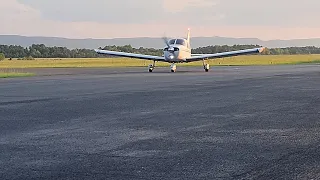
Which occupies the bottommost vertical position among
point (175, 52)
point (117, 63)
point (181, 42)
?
point (117, 63)

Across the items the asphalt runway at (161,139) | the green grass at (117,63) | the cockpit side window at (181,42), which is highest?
the cockpit side window at (181,42)

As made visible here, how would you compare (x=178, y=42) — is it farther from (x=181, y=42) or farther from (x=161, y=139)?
(x=161, y=139)

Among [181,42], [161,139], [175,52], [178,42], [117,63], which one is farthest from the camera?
[117,63]

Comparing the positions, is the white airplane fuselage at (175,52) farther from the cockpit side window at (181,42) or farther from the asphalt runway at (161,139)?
the asphalt runway at (161,139)

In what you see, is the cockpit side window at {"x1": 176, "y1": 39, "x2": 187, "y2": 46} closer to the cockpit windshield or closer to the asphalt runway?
the cockpit windshield

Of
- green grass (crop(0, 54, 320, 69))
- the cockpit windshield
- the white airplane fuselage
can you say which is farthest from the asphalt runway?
green grass (crop(0, 54, 320, 69))

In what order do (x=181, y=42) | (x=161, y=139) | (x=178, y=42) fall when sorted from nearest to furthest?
(x=161, y=139)
(x=178, y=42)
(x=181, y=42)

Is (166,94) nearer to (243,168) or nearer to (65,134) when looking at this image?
(65,134)

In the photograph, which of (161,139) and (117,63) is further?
(117,63)

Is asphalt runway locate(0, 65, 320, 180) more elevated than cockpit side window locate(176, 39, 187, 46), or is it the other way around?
cockpit side window locate(176, 39, 187, 46)

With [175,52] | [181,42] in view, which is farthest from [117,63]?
[175,52]

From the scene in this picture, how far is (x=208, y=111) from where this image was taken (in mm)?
14070

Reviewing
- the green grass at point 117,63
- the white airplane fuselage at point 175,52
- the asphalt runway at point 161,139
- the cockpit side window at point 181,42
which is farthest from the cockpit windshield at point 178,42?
the green grass at point 117,63

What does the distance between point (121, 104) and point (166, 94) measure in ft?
12.6
